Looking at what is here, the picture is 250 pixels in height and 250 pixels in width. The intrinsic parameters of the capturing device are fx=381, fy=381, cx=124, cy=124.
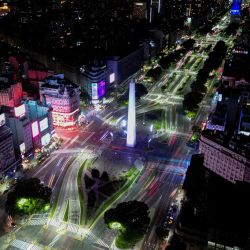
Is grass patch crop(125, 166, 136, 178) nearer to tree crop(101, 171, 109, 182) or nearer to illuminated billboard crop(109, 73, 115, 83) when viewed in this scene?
tree crop(101, 171, 109, 182)

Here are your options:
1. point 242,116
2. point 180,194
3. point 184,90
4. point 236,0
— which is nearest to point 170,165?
point 180,194

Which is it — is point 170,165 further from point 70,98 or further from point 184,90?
point 184,90

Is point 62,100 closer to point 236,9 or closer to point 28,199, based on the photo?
point 28,199

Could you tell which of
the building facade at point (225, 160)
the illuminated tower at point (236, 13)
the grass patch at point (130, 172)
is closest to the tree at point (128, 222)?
the grass patch at point (130, 172)

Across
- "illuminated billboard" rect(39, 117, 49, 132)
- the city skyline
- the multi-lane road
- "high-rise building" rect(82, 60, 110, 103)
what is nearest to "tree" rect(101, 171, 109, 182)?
the city skyline

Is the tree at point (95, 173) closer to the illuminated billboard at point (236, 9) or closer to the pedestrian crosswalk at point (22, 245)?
the pedestrian crosswalk at point (22, 245)

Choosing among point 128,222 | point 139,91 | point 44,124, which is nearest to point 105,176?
point 128,222

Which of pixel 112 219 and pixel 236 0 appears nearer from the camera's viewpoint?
pixel 112 219
